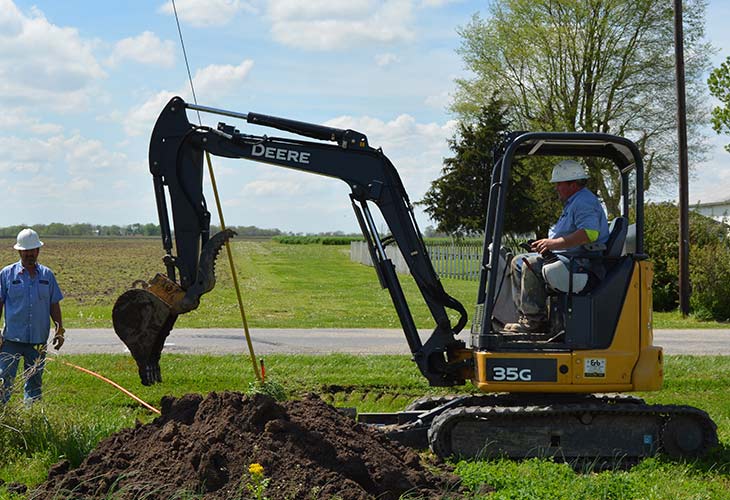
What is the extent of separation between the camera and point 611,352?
7734 millimetres

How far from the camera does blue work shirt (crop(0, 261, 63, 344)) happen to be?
8844 mm

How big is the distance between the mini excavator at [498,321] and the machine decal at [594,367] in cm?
1

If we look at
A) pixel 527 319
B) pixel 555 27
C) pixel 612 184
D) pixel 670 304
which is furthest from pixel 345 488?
pixel 555 27

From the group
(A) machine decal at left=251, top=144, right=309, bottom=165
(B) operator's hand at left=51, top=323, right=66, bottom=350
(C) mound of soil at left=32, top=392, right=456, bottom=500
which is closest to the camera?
(C) mound of soil at left=32, top=392, right=456, bottom=500

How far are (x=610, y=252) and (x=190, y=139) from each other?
4.03 metres

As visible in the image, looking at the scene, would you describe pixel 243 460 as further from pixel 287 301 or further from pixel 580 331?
pixel 287 301

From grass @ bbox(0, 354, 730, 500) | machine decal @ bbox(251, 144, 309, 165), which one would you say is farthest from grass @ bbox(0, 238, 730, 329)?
machine decal @ bbox(251, 144, 309, 165)

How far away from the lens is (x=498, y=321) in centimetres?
813

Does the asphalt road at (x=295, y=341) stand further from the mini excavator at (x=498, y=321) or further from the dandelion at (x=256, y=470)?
the dandelion at (x=256, y=470)

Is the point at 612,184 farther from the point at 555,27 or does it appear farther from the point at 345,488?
the point at 345,488

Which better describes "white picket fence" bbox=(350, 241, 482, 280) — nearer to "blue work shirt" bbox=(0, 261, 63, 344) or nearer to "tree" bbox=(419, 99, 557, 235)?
"tree" bbox=(419, 99, 557, 235)

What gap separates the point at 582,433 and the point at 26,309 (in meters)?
5.67

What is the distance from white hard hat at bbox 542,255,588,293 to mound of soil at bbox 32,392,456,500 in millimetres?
1970

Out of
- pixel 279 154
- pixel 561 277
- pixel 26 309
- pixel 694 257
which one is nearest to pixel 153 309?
pixel 279 154
